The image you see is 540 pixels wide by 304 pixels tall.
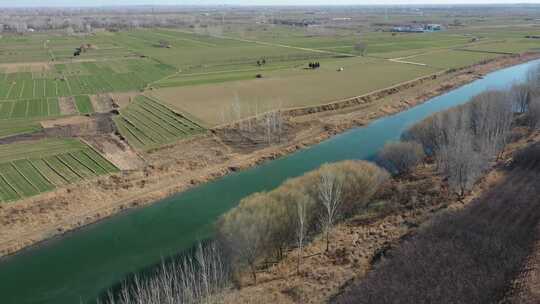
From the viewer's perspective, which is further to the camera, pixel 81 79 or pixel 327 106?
pixel 81 79

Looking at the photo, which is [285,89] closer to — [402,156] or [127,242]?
[402,156]

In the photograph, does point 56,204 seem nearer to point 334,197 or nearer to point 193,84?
point 334,197

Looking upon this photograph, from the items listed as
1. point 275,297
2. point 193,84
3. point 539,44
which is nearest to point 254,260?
point 275,297

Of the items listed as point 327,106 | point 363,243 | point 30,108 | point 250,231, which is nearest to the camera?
point 250,231

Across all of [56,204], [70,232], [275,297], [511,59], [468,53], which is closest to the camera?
[275,297]

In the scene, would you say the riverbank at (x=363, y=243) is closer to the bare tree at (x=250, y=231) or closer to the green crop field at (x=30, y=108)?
the bare tree at (x=250, y=231)

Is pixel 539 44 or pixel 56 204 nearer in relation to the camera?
pixel 56 204

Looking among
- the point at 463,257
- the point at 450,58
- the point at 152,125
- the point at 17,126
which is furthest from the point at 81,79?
the point at 450,58

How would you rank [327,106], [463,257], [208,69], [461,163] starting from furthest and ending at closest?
[208,69] → [327,106] → [461,163] → [463,257]
